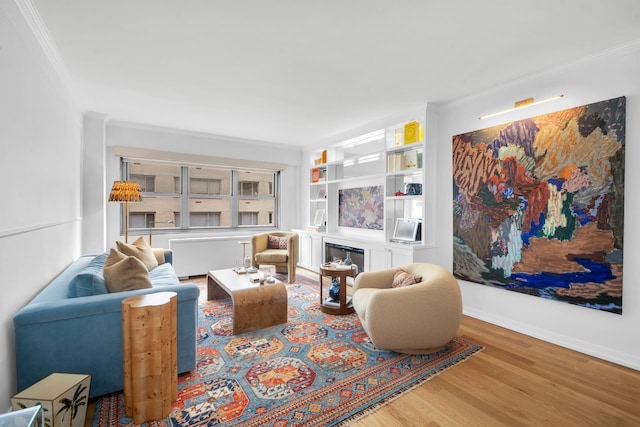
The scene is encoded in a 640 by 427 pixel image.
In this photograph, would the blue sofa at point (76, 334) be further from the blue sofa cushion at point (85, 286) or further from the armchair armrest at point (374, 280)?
the armchair armrest at point (374, 280)

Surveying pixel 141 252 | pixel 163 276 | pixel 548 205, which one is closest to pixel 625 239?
pixel 548 205

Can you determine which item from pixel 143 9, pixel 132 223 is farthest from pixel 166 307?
pixel 132 223

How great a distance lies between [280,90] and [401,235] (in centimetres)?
248

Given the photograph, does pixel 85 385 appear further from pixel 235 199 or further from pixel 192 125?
pixel 235 199

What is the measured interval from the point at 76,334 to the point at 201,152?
413cm

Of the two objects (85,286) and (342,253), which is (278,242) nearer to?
(342,253)

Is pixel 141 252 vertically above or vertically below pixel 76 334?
above

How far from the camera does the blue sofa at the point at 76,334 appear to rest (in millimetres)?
1812

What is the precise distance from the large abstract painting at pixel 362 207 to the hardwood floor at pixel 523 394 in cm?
259

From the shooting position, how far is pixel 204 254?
550 centimetres

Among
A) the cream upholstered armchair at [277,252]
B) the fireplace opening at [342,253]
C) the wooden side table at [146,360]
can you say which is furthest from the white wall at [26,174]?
the fireplace opening at [342,253]

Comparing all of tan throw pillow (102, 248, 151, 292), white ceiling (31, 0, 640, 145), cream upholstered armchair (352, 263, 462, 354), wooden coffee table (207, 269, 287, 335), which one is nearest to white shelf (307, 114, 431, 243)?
white ceiling (31, 0, 640, 145)

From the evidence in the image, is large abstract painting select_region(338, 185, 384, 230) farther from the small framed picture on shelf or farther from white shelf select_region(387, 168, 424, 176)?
white shelf select_region(387, 168, 424, 176)

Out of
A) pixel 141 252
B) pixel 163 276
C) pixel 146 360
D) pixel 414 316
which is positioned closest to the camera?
pixel 146 360
